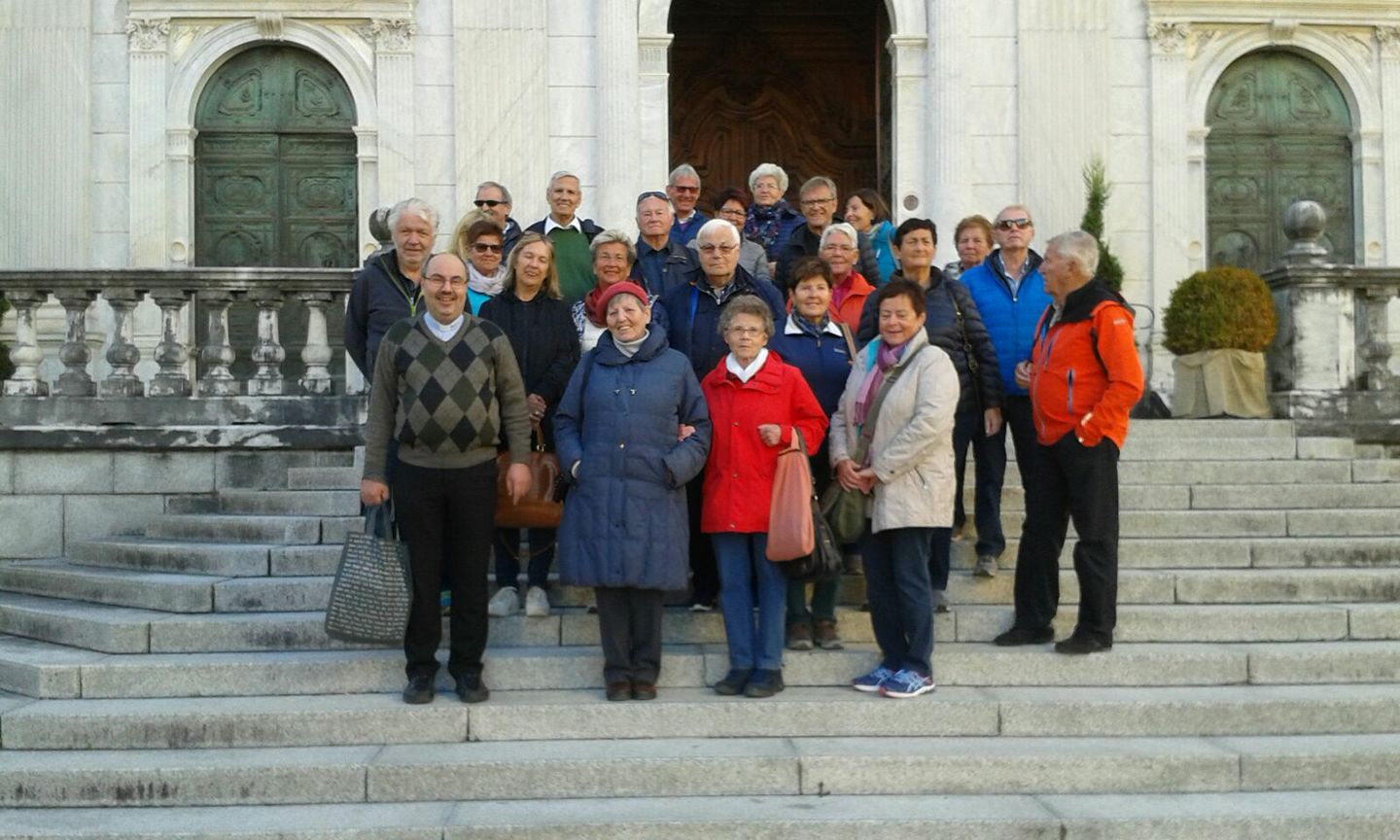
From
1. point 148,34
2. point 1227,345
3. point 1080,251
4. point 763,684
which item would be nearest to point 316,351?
point 148,34

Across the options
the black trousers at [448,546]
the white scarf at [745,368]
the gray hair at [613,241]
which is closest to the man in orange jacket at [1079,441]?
the white scarf at [745,368]

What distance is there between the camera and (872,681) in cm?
639

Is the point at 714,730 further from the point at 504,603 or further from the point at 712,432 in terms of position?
the point at 504,603

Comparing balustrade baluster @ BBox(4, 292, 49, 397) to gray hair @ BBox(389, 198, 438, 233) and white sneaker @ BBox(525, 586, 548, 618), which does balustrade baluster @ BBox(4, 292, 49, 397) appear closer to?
gray hair @ BBox(389, 198, 438, 233)

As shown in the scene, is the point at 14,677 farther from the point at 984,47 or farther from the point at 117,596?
the point at 984,47

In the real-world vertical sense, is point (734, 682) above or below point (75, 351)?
below

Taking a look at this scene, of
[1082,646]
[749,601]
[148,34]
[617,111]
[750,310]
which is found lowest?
[1082,646]

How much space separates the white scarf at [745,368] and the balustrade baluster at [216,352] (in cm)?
474

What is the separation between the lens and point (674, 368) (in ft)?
21.0

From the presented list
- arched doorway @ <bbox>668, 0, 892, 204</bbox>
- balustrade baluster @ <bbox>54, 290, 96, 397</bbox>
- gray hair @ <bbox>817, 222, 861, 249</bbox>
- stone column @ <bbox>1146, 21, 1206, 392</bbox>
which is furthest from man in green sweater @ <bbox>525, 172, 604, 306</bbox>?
arched doorway @ <bbox>668, 0, 892, 204</bbox>

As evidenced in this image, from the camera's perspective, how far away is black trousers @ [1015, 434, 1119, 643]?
651 cm

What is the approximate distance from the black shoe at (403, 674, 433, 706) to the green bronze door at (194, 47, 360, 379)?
290 inches

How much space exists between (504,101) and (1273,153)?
7.28 m

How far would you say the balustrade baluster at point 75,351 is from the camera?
32.1ft
